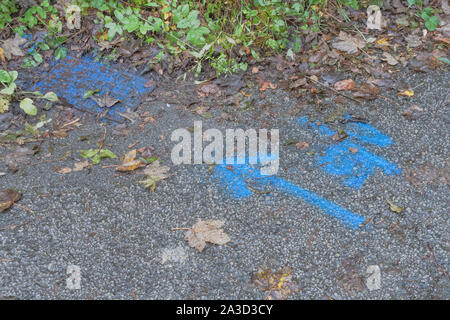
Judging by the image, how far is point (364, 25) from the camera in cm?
421

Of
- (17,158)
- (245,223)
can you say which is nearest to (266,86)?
(245,223)

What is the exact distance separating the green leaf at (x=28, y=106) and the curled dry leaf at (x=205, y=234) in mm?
1870

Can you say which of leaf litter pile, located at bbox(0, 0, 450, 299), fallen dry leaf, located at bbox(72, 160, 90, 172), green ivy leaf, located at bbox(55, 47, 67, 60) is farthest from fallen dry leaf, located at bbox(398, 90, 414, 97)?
green ivy leaf, located at bbox(55, 47, 67, 60)

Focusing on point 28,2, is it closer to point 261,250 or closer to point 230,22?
point 230,22

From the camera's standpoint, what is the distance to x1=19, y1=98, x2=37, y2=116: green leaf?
3578 millimetres

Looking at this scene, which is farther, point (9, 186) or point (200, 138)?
point (200, 138)

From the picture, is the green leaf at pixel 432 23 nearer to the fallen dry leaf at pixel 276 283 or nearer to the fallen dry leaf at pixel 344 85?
the fallen dry leaf at pixel 344 85

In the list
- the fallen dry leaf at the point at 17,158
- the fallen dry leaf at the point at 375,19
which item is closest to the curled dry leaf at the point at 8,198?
the fallen dry leaf at the point at 17,158

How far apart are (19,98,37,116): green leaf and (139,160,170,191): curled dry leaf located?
4.12 ft

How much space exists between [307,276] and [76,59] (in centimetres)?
302

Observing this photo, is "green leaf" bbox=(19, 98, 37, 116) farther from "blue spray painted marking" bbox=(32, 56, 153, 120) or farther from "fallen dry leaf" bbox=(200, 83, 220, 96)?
"fallen dry leaf" bbox=(200, 83, 220, 96)

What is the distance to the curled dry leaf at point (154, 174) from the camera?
2.92 meters

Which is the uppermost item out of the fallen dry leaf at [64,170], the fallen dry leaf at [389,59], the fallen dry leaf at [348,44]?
the fallen dry leaf at [348,44]

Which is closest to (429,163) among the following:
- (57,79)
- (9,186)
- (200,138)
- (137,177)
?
(200,138)
